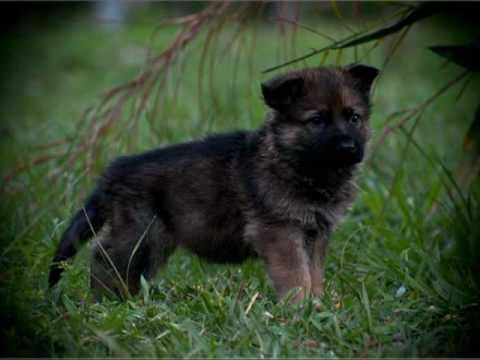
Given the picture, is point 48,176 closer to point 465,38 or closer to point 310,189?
point 310,189

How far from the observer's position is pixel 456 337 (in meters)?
3.59

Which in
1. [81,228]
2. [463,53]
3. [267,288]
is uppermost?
[463,53]

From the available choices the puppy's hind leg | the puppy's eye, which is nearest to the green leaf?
the puppy's eye

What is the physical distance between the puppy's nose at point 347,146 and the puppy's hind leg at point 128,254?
1.13 meters

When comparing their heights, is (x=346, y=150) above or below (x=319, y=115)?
below

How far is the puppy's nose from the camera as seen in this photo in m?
4.21

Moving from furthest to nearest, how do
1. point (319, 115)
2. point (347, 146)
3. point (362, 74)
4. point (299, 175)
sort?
point (362, 74) → point (299, 175) → point (319, 115) → point (347, 146)

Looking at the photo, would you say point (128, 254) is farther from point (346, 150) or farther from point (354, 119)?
point (354, 119)

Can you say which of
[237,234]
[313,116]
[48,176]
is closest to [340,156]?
[313,116]

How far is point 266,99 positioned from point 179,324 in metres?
1.41

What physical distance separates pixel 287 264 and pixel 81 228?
1.21 metres

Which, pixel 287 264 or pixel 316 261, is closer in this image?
pixel 287 264

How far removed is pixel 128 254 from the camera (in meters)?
4.50

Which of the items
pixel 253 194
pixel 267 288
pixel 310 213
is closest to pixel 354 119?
pixel 310 213
